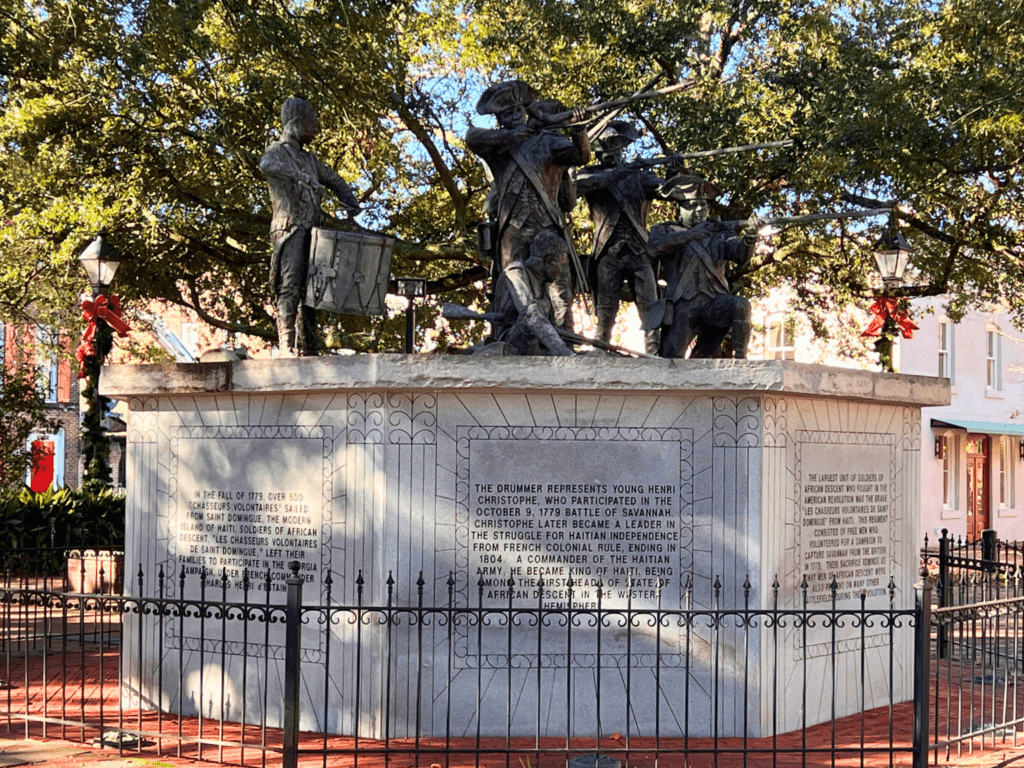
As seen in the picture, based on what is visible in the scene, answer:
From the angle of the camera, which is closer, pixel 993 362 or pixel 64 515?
pixel 64 515

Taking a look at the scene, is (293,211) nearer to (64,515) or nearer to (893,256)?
(893,256)

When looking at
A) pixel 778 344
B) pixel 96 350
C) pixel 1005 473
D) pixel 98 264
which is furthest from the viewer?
pixel 1005 473

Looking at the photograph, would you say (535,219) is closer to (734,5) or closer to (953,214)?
(734,5)

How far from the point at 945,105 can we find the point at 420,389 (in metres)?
9.83

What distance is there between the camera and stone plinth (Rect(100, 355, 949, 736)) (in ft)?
25.7

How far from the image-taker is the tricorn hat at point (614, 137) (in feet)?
34.3

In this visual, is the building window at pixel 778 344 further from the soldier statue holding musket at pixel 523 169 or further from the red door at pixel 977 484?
the soldier statue holding musket at pixel 523 169

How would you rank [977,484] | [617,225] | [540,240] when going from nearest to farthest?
1. [540,240]
2. [617,225]
3. [977,484]

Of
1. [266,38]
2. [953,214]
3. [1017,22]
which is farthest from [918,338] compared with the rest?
[266,38]

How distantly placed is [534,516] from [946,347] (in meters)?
25.8

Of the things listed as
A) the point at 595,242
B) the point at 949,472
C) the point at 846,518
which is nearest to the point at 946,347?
the point at 949,472

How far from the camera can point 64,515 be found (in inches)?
816

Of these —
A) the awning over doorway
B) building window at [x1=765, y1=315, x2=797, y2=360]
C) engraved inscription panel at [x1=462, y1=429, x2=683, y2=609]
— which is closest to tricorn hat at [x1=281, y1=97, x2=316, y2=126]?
engraved inscription panel at [x1=462, y1=429, x2=683, y2=609]

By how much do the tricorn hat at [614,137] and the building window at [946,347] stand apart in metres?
22.8
